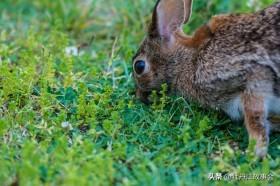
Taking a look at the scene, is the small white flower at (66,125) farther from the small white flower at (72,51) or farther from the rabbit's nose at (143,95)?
the small white flower at (72,51)

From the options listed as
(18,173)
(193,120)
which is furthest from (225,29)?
(18,173)

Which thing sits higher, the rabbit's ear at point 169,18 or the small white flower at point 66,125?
the rabbit's ear at point 169,18

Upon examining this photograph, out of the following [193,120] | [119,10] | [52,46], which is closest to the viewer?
[193,120]

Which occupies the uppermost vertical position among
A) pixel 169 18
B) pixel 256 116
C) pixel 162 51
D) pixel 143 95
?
pixel 169 18

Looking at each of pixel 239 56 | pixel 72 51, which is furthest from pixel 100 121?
pixel 72 51

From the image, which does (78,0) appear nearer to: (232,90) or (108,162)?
(232,90)

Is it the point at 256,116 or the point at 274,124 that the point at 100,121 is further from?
the point at 274,124

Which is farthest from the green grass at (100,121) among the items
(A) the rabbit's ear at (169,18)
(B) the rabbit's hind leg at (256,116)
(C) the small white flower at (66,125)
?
(A) the rabbit's ear at (169,18)
